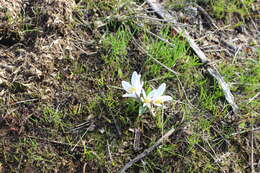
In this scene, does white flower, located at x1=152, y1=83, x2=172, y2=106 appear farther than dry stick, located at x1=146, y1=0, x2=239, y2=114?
No

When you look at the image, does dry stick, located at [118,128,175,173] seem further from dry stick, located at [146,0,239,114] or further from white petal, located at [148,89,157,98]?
dry stick, located at [146,0,239,114]

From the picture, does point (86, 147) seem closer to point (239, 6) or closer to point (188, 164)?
point (188, 164)

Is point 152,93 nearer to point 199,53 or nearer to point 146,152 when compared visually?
point 146,152

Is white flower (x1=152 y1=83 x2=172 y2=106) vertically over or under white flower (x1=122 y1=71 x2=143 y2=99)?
under

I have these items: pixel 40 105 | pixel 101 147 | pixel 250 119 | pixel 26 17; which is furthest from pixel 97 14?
pixel 250 119

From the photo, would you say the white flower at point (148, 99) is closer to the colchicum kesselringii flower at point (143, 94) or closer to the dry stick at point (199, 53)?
the colchicum kesselringii flower at point (143, 94)

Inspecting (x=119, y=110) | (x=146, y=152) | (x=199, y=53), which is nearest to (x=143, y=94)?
(x=119, y=110)

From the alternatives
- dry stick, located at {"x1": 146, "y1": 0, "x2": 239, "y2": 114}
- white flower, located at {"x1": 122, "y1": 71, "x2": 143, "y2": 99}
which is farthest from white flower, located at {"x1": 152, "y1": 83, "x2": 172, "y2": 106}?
dry stick, located at {"x1": 146, "y1": 0, "x2": 239, "y2": 114}

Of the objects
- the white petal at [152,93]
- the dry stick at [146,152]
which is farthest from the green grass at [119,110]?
the white petal at [152,93]
